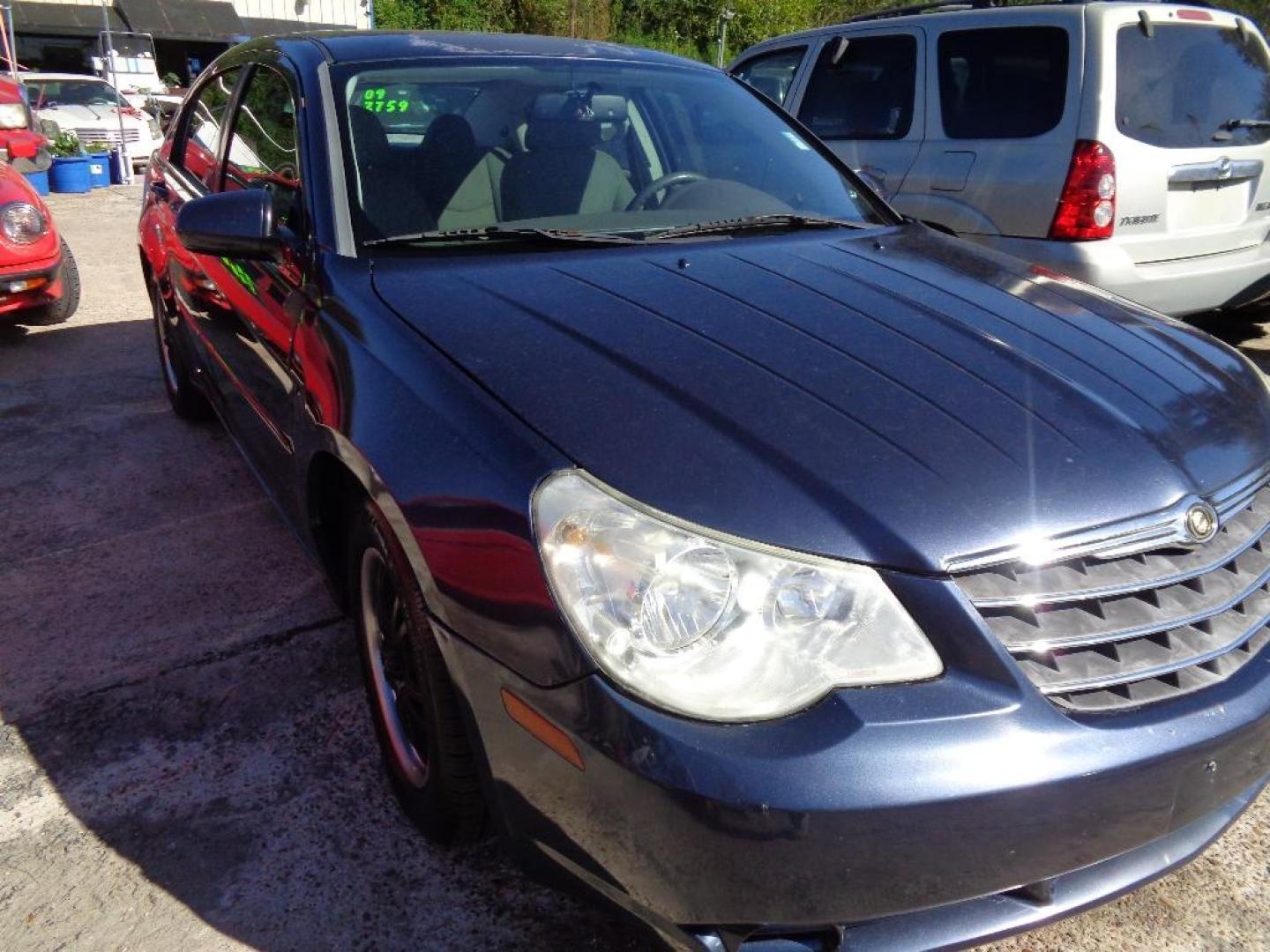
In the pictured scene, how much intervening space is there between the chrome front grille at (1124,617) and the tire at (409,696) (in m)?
0.92

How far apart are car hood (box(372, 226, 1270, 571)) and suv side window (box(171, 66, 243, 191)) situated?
Answer: 5.56 feet

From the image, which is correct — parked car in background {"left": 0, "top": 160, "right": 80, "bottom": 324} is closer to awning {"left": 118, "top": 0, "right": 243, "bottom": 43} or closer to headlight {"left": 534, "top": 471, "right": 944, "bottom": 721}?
headlight {"left": 534, "top": 471, "right": 944, "bottom": 721}

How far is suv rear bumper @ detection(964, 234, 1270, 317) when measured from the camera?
4590 mm

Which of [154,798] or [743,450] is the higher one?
[743,450]

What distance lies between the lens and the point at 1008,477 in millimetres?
1665

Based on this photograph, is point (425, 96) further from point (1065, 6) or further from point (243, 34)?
point (243, 34)

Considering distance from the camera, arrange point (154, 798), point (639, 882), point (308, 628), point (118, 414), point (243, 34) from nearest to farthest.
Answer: point (639, 882) → point (154, 798) → point (308, 628) → point (118, 414) → point (243, 34)

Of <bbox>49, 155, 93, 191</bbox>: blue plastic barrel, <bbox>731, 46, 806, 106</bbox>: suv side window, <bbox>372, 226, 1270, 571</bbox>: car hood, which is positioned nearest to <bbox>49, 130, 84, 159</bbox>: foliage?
<bbox>49, 155, 93, 191</bbox>: blue plastic barrel

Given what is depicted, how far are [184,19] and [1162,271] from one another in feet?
106

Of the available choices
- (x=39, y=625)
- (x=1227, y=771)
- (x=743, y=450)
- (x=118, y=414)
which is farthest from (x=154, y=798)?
(x=118, y=414)

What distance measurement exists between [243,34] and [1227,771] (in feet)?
112

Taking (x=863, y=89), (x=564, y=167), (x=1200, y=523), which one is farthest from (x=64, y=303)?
(x=1200, y=523)

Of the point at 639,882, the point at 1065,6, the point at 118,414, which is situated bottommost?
the point at 118,414

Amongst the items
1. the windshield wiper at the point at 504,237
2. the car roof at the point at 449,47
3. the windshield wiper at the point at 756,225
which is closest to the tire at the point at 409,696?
the windshield wiper at the point at 504,237
